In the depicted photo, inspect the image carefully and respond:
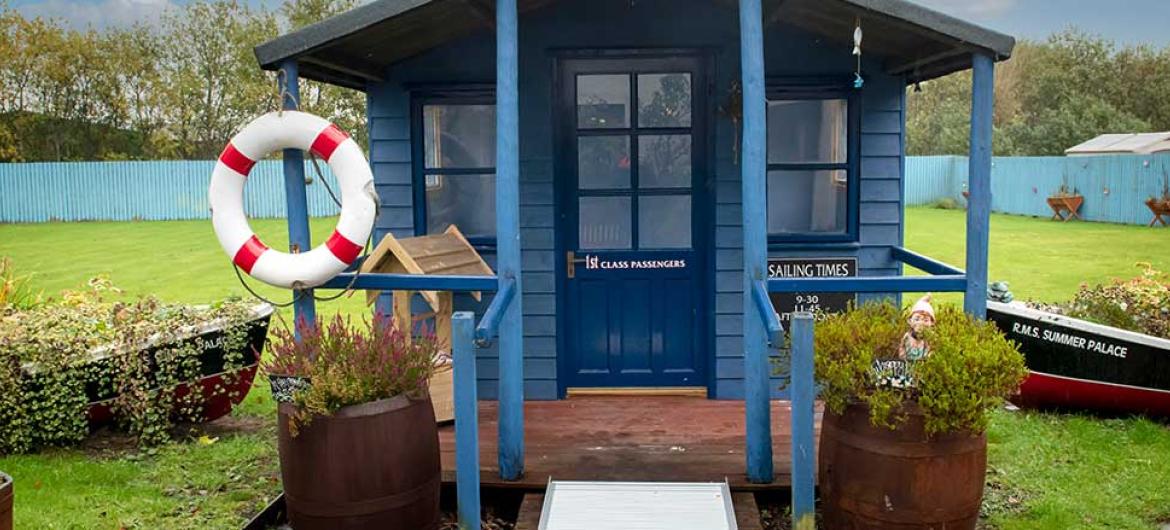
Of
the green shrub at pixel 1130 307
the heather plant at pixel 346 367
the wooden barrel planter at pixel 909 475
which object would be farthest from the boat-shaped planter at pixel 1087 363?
the heather plant at pixel 346 367

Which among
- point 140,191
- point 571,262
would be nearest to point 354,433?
point 571,262

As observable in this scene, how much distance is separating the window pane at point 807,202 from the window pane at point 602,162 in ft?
3.00

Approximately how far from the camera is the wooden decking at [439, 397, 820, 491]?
443 centimetres

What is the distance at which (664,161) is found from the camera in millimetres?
5809

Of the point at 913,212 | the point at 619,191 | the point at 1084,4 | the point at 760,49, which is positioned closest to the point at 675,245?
the point at 619,191

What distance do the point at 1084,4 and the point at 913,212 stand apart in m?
77.0

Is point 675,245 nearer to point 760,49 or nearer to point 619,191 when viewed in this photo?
point 619,191

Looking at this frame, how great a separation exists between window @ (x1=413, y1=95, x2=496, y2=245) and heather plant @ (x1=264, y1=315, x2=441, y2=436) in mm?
2027

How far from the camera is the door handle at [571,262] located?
19.2ft

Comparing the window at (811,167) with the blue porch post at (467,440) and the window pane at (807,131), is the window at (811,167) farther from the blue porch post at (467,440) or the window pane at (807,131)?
the blue porch post at (467,440)

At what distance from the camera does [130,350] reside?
5.62 m

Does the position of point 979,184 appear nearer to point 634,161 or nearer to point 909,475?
point 909,475

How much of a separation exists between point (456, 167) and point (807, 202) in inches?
86.0

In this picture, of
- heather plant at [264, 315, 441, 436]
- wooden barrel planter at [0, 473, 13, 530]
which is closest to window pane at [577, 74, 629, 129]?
heather plant at [264, 315, 441, 436]
